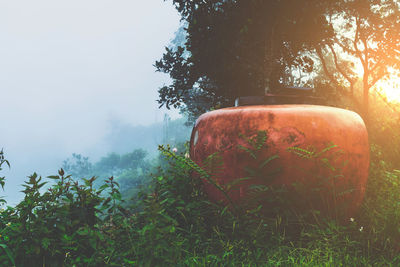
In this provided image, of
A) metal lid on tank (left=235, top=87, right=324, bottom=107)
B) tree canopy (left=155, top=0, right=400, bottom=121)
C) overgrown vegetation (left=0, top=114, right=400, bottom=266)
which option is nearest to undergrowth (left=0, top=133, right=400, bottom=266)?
overgrown vegetation (left=0, top=114, right=400, bottom=266)

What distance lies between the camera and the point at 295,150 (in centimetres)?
246

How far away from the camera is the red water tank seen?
2.47 m

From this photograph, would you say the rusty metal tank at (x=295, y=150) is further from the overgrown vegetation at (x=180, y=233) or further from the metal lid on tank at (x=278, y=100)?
the metal lid on tank at (x=278, y=100)

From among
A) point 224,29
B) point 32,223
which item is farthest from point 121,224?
point 224,29

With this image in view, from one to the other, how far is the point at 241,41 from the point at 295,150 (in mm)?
3554

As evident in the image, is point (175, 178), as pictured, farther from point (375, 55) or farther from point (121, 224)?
point (375, 55)

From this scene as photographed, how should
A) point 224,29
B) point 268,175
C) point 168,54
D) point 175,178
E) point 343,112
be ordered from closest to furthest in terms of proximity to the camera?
point 268,175
point 343,112
point 175,178
point 224,29
point 168,54

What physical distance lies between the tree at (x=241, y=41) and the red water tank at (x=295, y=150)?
1.86 metres

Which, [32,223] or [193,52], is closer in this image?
[32,223]

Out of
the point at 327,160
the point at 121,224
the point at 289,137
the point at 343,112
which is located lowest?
the point at 121,224

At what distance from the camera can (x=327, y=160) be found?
93.8 inches

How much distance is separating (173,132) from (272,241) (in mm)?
82204

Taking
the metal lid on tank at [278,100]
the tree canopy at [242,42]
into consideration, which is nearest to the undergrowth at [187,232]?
the metal lid on tank at [278,100]

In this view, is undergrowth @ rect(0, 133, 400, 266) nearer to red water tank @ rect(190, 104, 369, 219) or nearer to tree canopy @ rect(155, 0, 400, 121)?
red water tank @ rect(190, 104, 369, 219)
